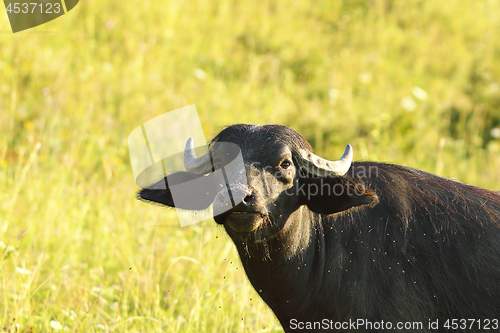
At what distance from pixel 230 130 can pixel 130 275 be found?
1.76 meters

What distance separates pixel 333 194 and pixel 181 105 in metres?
5.47

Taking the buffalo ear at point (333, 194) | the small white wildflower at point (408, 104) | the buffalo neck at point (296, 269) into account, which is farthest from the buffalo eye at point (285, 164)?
the small white wildflower at point (408, 104)

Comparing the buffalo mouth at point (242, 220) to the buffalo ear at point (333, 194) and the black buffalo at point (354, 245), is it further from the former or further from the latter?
the buffalo ear at point (333, 194)

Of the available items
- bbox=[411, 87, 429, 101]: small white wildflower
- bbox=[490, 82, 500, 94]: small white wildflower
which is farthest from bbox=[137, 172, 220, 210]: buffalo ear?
bbox=[490, 82, 500, 94]: small white wildflower

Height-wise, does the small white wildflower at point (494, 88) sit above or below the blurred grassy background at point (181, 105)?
below

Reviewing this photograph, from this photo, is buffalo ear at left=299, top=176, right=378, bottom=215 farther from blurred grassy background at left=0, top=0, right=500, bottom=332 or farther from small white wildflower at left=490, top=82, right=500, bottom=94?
small white wildflower at left=490, top=82, right=500, bottom=94

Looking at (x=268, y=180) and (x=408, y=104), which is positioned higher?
(x=268, y=180)

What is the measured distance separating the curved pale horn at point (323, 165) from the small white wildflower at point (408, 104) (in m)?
6.36

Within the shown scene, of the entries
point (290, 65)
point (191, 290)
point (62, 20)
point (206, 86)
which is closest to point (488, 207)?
point (191, 290)

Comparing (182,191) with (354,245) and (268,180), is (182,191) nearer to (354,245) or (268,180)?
(268,180)

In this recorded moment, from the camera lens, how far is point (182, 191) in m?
3.24

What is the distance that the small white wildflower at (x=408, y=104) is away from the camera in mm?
9041

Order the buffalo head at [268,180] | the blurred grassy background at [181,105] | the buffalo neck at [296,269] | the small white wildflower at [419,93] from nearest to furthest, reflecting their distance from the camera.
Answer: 1. the buffalo head at [268,180]
2. the buffalo neck at [296,269]
3. the blurred grassy background at [181,105]
4. the small white wildflower at [419,93]

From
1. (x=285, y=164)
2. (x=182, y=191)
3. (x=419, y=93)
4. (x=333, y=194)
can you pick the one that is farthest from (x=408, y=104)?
Result: (x=182, y=191)
